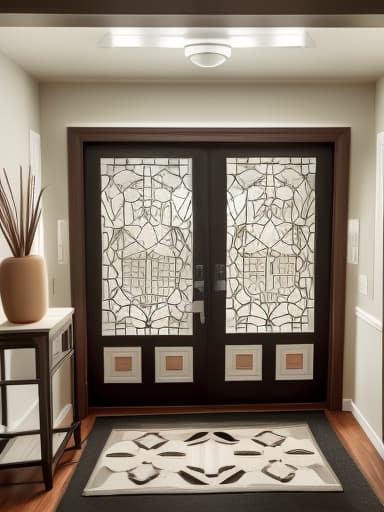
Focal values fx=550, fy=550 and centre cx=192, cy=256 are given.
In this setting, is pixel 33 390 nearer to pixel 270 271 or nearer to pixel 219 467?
pixel 219 467

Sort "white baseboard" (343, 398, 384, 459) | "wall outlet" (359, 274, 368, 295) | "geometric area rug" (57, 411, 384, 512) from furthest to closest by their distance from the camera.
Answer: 1. "wall outlet" (359, 274, 368, 295)
2. "white baseboard" (343, 398, 384, 459)
3. "geometric area rug" (57, 411, 384, 512)

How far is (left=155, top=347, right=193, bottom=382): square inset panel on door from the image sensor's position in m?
4.11

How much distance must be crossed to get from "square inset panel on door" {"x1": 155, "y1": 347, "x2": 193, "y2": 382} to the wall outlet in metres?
1.31

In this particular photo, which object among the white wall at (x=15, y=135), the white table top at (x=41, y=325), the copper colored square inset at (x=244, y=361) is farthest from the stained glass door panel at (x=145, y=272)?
the white table top at (x=41, y=325)

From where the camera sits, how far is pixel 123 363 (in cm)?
411

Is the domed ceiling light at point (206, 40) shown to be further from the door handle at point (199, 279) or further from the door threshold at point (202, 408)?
the door threshold at point (202, 408)

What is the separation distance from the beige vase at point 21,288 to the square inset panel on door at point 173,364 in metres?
1.45

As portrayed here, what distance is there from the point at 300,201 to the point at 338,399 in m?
1.49

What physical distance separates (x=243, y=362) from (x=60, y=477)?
1605 mm

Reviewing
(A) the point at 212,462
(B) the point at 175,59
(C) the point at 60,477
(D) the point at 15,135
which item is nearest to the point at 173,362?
(A) the point at 212,462

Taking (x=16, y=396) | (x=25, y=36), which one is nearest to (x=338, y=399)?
(x=16, y=396)

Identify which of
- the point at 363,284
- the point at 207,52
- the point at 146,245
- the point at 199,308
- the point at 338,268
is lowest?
the point at 199,308

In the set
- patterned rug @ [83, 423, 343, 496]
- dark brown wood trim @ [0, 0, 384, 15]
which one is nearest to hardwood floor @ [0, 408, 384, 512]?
patterned rug @ [83, 423, 343, 496]

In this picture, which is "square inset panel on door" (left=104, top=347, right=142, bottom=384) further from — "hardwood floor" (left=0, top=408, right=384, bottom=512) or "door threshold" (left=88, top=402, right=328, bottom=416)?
"hardwood floor" (left=0, top=408, right=384, bottom=512)
